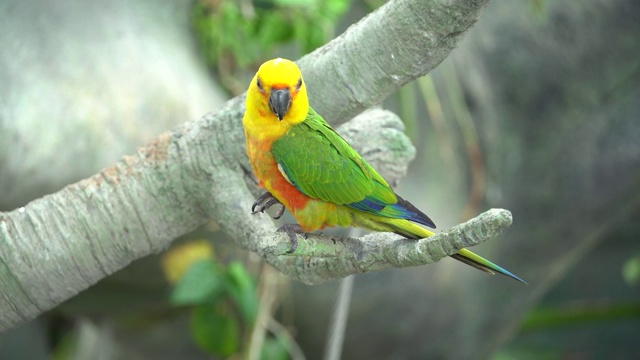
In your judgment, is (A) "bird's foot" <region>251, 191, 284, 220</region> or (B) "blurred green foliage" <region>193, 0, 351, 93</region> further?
(B) "blurred green foliage" <region>193, 0, 351, 93</region>

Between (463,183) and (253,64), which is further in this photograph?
(463,183)

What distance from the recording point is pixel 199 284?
95.5 inches

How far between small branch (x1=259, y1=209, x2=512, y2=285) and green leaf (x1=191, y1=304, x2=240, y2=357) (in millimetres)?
1106

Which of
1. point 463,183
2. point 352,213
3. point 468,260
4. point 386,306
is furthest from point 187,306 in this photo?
→ point 468,260

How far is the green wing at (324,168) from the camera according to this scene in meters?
1.53

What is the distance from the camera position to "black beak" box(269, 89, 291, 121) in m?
1.51

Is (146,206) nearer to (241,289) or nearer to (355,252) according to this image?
(355,252)

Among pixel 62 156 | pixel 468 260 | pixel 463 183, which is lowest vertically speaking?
pixel 468 260

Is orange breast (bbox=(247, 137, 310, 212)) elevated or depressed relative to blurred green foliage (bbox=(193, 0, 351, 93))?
depressed

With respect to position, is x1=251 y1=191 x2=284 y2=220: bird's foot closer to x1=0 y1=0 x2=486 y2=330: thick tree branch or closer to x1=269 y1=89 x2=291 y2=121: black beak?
x1=0 y1=0 x2=486 y2=330: thick tree branch

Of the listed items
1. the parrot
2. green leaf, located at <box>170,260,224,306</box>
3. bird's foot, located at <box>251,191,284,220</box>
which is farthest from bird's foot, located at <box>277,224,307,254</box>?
green leaf, located at <box>170,260,224,306</box>

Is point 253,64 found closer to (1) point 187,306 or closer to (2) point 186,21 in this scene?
(2) point 186,21

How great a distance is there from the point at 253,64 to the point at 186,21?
29 centimetres

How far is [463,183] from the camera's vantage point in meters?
3.03
